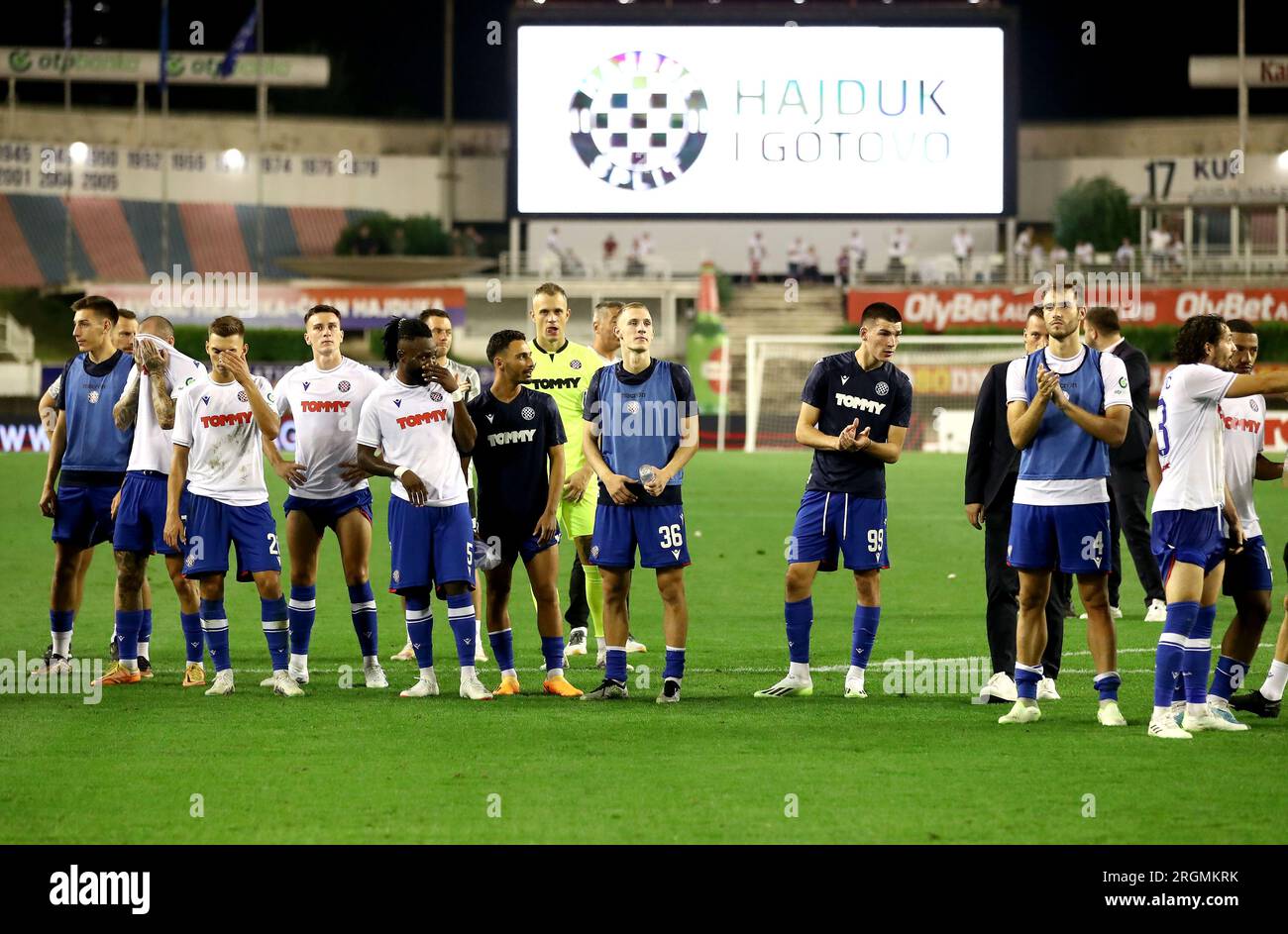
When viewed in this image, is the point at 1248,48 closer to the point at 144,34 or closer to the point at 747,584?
the point at 144,34

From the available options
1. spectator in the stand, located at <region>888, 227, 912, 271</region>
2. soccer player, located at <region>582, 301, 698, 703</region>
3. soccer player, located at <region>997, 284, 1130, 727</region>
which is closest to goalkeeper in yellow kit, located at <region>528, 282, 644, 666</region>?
soccer player, located at <region>582, 301, 698, 703</region>

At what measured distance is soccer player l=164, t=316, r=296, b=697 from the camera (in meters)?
9.34

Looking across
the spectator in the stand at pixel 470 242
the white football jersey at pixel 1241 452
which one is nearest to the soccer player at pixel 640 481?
the white football jersey at pixel 1241 452

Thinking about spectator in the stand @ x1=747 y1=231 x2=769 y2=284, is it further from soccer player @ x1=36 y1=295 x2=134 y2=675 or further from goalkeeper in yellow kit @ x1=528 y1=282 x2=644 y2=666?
soccer player @ x1=36 y1=295 x2=134 y2=675

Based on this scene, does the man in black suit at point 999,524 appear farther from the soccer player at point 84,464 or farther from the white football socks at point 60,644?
the white football socks at point 60,644

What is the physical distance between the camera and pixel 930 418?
34281 millimetres

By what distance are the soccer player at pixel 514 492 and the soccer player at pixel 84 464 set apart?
237cm

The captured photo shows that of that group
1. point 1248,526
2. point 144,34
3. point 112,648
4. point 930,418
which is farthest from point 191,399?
point 144,34

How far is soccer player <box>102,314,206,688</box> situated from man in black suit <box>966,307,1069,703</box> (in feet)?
14.6

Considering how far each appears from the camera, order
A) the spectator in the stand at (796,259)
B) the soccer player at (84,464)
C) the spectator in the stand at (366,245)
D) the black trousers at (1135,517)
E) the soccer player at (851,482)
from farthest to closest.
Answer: the spectator in the stand at (366,245) < the spectator in the stand at (796,259) < the black trousers at (1135,517) < the soccer player at (84,464) < the soccer player at (851,482)

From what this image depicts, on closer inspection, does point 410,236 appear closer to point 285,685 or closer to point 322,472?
point 322,472

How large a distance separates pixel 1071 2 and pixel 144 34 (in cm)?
3343

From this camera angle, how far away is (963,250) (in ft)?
170

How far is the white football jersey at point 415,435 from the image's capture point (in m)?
9.09
